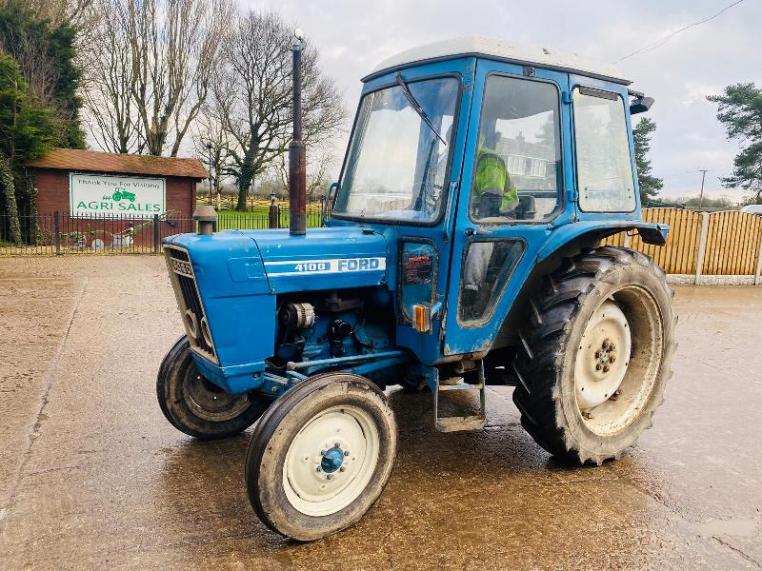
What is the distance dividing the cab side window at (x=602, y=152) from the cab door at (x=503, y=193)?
156 millimetres

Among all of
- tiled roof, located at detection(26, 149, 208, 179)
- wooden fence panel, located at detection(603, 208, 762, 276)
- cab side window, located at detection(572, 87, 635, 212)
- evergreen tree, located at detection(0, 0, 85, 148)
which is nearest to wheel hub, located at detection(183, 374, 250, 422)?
cab side window, located at detection(572, 87, 635, 212)

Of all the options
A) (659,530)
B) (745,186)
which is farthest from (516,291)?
(745,186)

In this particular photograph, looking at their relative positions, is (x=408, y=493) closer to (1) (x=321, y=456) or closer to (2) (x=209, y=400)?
(1) (x=321, y=456)

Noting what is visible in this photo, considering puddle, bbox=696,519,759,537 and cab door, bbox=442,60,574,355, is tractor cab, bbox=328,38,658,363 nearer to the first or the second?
cab door, bbox=442,60,574,355

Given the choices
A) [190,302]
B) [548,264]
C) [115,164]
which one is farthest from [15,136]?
[548,264]

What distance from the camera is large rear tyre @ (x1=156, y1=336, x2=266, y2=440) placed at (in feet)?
12.8

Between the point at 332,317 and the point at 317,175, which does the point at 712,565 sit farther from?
the point at 317,175

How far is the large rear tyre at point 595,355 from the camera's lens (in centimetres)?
347

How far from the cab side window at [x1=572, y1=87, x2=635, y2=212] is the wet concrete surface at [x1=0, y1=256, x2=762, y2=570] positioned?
168cm

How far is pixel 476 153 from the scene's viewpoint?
11.0ft

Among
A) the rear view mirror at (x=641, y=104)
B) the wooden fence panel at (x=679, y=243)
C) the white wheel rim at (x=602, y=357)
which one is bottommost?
the white wheel rim at (x=602, y=357)

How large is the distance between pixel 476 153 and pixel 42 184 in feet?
58.6

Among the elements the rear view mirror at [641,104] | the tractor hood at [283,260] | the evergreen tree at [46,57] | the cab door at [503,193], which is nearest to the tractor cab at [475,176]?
the cab door at [503,193]

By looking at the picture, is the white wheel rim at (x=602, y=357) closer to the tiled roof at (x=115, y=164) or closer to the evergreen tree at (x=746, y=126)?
the tiled roof at (x=115, y=164)
